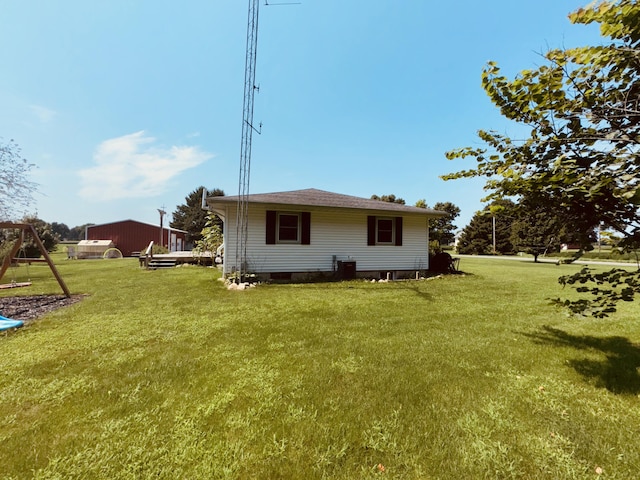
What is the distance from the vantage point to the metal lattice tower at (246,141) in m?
8.63

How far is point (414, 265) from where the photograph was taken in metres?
11.7

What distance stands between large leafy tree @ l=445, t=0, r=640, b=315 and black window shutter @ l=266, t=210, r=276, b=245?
7917 mm

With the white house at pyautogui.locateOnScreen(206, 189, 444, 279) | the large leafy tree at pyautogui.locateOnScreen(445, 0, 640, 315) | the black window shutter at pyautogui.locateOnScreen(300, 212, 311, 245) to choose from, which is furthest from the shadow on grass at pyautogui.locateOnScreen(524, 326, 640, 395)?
the black window shutter at pyautogui.locateOnScreen(300, 212, 311, 245)

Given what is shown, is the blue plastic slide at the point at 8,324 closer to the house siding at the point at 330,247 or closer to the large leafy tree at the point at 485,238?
the house siding at the point at 330,247

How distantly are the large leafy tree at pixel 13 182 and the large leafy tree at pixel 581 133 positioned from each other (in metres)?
18.6

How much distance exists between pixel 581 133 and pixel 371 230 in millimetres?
8981

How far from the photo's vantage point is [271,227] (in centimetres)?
984

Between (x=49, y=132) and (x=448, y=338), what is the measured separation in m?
16.3

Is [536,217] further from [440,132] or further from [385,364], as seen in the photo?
[440,132]

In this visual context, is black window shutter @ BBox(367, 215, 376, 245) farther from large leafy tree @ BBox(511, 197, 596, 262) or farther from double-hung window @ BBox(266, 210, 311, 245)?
large leafy tree @ BBox(511, 197, 596, 262)

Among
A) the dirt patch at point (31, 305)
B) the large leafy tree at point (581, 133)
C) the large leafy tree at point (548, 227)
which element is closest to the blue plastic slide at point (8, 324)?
the dirt patch at point (31, 305)

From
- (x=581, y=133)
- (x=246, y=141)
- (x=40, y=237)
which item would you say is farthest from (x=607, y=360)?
(x=40, y=237)

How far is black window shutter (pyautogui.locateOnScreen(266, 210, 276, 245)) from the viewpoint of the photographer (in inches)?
386

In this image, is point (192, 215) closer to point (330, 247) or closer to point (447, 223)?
point (330, 247)
